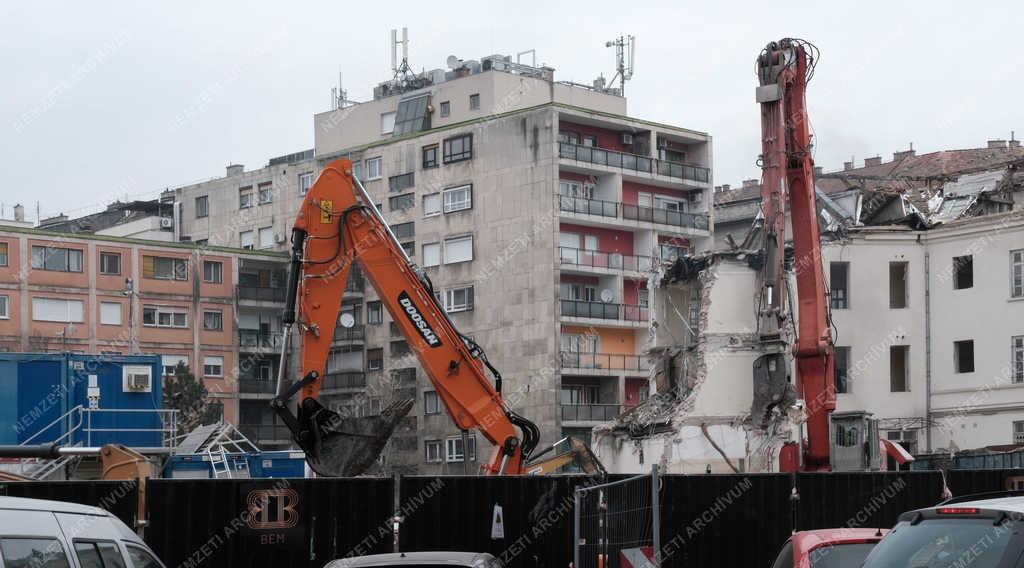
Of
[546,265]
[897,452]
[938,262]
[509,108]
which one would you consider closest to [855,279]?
[938,262]

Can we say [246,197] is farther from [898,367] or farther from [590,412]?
[898,367]

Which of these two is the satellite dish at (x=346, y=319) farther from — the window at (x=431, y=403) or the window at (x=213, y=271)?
the window at (x=213, y=271)

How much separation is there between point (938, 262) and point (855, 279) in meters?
2.82

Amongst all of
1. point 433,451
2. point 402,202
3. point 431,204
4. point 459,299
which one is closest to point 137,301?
point 402,202

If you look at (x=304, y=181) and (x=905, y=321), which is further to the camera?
(x=304, y=181)

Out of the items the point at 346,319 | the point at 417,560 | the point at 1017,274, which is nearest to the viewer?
the point at 417,560

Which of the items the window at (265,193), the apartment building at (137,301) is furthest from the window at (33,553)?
the window at (265,193)

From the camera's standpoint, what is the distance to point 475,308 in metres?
66.0

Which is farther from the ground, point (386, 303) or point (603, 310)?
point (603, 310)

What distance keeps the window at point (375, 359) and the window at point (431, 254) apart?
479 centimetres

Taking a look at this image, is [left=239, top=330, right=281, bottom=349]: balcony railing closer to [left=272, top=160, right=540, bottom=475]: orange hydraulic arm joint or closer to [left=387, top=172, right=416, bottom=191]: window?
[left=387, top=172, right=416, bottom=191]: window

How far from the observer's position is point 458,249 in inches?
2630

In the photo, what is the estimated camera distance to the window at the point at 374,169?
70.2 metres

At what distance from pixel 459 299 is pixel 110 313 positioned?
15.3 m
